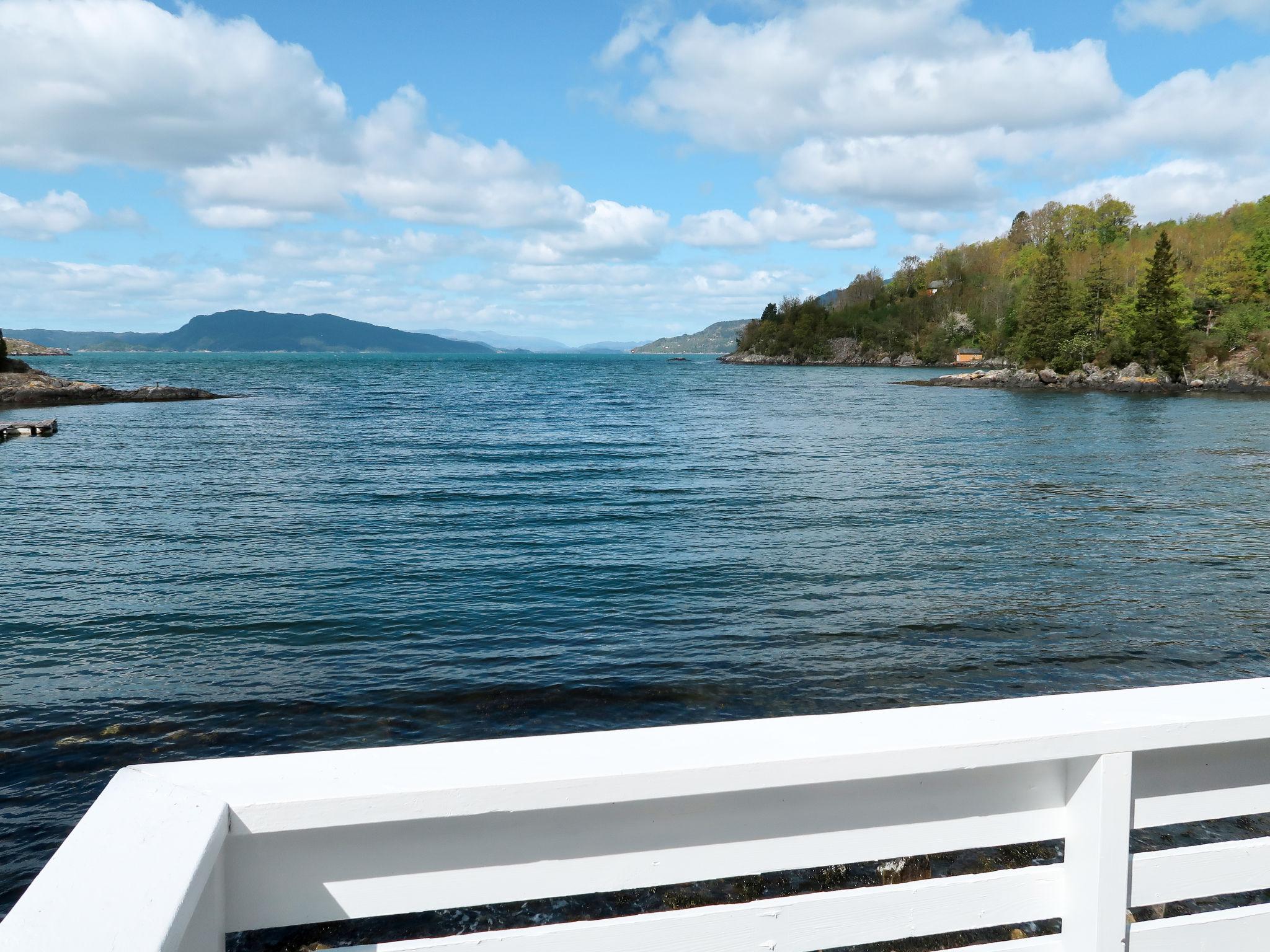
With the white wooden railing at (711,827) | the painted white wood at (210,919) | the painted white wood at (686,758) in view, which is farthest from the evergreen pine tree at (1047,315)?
the painted white wood at (210,919)

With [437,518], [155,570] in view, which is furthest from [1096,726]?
[437,518]

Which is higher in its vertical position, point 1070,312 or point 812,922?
point 1070,312

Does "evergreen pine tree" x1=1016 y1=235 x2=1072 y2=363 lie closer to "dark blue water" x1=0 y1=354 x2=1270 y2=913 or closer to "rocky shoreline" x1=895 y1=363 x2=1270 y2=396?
"rocky shoreline" x1=895 y1=363 x2=1270 y2=396

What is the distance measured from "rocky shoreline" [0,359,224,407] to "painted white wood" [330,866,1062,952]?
60.5 m

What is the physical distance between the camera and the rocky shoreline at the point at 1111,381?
7169cm

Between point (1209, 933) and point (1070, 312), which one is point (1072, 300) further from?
point (1209, 933)

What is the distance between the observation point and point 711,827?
160 cm

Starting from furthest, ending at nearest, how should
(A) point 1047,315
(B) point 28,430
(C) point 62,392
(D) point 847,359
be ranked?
(D) point 847,359
(A) point 1047,315
(C) point 62,392
(B) point 28,430

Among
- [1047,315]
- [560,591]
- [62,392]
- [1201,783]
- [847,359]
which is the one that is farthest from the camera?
[847,359]

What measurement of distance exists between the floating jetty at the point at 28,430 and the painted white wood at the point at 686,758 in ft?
128

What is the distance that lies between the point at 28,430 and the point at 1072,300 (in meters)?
87.3

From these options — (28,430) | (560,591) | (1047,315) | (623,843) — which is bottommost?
(560,591)

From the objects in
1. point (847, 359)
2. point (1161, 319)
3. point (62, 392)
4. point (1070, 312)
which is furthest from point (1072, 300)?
point (62, 392)

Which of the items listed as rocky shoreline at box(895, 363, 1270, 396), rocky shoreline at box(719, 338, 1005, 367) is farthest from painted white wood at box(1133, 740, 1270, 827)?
rocky shoreline at box(719, 338, 1005, 367)
